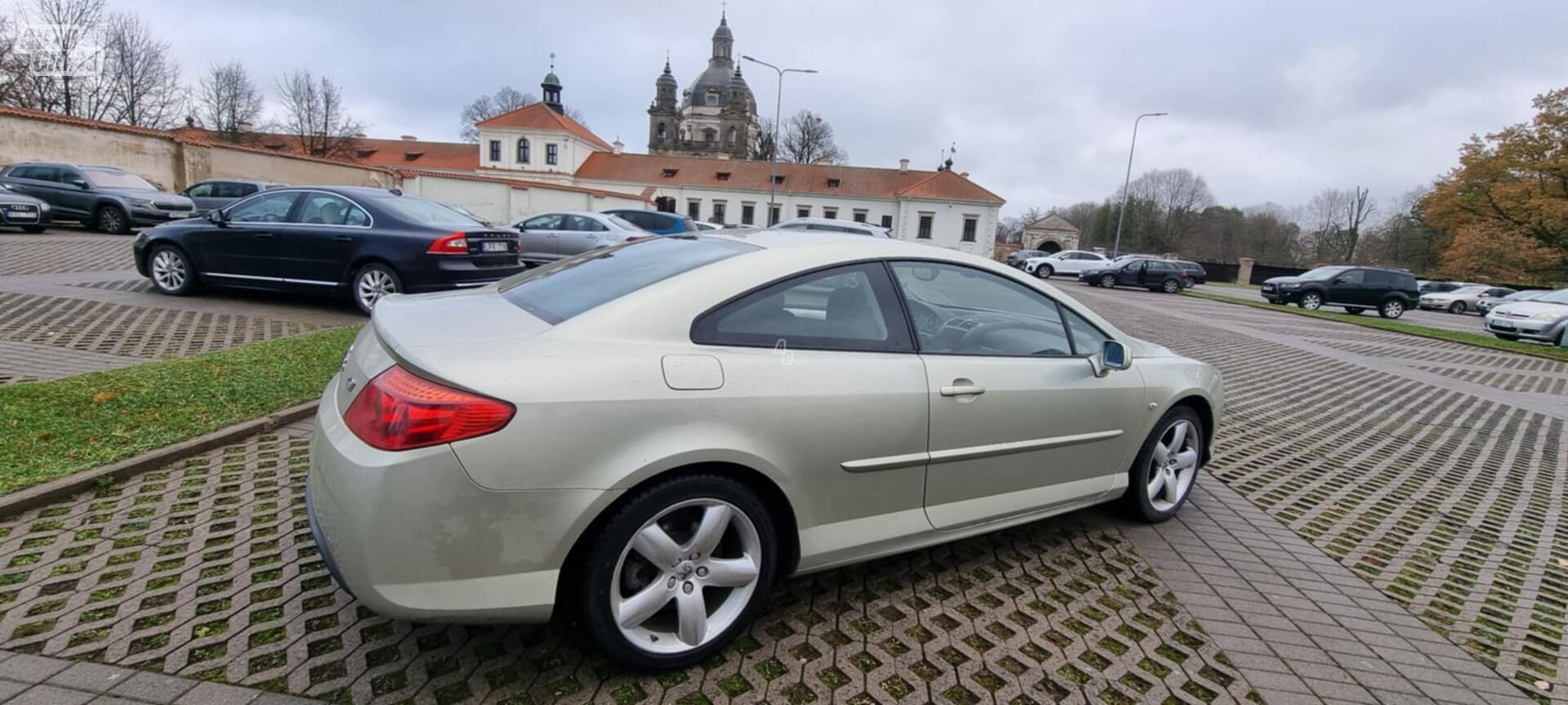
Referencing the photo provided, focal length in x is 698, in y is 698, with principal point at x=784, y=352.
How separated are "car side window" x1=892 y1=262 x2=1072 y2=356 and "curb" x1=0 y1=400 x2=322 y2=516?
310 cm

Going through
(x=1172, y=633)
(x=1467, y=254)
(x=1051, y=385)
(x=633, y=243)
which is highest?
(x=1467, y=254)

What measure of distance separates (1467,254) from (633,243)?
58.1 meters

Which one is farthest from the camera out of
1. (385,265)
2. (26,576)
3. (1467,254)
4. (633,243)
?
(1467,254)

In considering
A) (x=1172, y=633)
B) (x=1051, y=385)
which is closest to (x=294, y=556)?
(x=1051, y=385)

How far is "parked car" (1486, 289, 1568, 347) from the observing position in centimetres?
1529

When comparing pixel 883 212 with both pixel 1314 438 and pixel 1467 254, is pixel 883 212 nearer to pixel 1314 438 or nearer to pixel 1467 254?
pixel 1467 254

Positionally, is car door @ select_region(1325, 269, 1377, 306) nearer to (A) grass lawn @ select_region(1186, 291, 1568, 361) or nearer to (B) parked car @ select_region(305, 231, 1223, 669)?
(A) grass lawn @ select_region(1186, 291, 1568, 361)

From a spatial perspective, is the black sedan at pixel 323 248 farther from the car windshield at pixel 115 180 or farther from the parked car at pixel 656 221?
the parked car at pixel 656 221

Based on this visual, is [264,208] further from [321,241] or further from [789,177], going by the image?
[789,177]

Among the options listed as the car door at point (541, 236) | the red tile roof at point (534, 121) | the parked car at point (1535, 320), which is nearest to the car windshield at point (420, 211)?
the car door at point (541, 236)

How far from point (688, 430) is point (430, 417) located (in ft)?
2.33

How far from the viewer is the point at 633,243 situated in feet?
10.9

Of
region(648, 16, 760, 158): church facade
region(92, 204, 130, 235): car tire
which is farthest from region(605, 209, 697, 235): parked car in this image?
region(648, 16, 760, 158): church facade

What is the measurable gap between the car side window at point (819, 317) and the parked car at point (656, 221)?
17.6 meters
